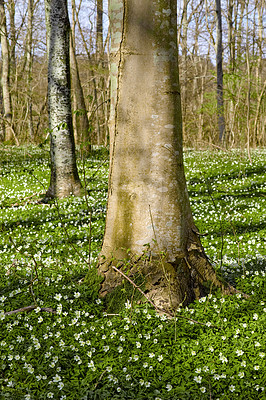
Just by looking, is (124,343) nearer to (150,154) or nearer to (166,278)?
(166,278)

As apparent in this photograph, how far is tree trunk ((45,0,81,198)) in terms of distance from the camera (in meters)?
8.35

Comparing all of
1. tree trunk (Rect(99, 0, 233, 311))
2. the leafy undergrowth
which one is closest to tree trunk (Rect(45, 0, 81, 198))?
the leafy undergrowth

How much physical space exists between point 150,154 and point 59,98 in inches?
226

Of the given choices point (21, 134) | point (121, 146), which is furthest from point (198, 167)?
point (21, 134)

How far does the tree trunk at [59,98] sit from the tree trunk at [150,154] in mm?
5079

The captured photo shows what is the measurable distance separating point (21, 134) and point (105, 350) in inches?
875

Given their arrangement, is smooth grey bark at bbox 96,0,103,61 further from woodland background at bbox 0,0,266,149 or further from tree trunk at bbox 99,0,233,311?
tree trunk at bbox 99,0,233,311

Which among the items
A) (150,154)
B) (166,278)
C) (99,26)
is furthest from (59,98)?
(99,26)

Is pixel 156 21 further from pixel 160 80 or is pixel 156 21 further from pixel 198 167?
pixel 198 167

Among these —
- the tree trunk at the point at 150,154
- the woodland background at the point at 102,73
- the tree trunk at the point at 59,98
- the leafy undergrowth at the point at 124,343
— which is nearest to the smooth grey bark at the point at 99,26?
the woodland background at the point at 102,73

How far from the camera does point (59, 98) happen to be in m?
8.39

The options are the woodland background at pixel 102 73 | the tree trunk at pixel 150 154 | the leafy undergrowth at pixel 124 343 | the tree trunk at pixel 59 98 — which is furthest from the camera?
the woodland background at pixel 102 73

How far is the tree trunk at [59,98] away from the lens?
8.35 metres

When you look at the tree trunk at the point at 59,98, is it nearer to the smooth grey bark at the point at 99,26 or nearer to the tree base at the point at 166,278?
the tree base at the point at 166,278
